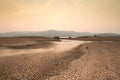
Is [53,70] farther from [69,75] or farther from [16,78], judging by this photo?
[16,78]

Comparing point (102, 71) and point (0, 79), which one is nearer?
point (0, 79)

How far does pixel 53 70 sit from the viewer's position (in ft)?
49.0

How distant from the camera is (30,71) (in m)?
14.5

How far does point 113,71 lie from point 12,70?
Answer: 1095 cm

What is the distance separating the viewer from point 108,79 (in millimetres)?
12242

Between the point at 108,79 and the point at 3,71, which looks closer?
the point at 108,79

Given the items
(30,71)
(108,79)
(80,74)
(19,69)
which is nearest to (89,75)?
(80,74)

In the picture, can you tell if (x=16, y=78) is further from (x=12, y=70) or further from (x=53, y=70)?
(x=53, y=70)

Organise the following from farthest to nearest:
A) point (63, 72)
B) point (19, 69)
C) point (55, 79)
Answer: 1. point (19, 69)
2. point (63, 72)
3. point (55, 79)

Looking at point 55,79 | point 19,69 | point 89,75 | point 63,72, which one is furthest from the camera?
point 19,69

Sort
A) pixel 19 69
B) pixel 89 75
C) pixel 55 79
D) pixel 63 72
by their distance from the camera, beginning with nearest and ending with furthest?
pixel 55 79 < pixel 89 75 < pixel 63 72 < pixel 19 69

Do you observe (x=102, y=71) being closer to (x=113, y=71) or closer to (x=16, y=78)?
(x=113, y=71)

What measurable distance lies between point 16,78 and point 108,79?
8421 mm

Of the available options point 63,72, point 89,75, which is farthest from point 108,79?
point 63,72
